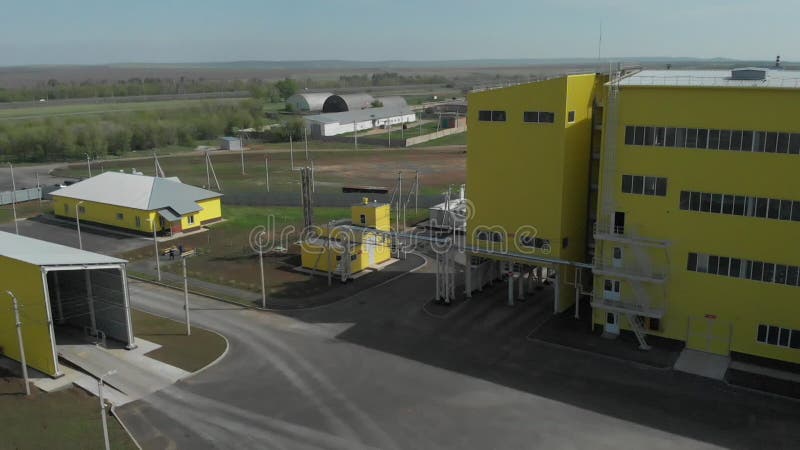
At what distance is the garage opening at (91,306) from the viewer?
1441 inches

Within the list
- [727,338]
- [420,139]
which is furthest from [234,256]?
[420,139]

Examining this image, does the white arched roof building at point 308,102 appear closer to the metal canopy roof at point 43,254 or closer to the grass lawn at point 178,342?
the metal canopy roof at point 43,254

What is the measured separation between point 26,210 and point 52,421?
55356 mm

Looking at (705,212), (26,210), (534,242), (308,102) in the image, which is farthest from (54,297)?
(308,102)

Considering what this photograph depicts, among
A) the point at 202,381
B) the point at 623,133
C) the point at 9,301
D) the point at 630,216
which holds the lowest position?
the point at 202,381

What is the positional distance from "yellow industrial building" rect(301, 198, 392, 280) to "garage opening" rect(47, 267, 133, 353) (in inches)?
611

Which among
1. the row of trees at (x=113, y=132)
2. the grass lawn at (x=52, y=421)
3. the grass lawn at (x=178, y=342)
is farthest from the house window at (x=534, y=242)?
the row of trees at (x=113, y=132)

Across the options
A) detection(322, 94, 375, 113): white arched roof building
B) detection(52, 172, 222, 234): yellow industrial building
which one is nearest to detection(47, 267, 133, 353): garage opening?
detection(52, 172, 222, 234): yellow industrial building

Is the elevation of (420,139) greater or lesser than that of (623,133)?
lesser

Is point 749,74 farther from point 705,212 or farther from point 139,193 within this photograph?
point 139,193

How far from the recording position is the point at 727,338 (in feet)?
113

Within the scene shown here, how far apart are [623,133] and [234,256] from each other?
33787 millimetres

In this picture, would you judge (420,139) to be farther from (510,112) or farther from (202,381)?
(202,381)

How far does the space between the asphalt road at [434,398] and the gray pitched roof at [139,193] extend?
Result: 26.4 meters
